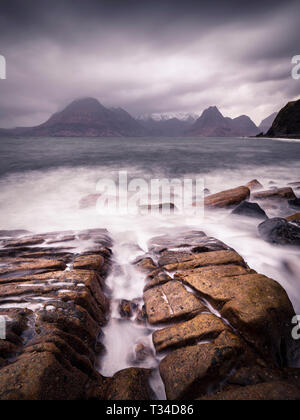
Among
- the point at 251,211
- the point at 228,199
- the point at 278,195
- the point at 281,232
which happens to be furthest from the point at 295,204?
the point at 281,232

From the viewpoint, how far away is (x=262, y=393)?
153cm

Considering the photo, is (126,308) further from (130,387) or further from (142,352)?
(130,387)

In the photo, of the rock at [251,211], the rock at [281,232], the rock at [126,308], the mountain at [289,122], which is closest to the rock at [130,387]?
the rock at [126,308]

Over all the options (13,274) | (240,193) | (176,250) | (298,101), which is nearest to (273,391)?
(176,250)

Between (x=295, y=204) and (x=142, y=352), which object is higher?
(x=295, y=204)

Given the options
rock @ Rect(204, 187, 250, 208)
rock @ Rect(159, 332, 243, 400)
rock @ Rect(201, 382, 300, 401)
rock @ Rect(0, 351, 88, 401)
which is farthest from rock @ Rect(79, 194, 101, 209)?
rock @ Rect(201, 382, 300, 401)

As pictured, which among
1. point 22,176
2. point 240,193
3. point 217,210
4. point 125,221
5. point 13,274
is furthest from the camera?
point 22,176

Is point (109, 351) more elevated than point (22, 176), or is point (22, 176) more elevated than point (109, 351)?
point (22, 176)

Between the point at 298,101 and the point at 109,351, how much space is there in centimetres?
9883

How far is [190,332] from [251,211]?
16.0ft

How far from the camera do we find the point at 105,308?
9.11ft

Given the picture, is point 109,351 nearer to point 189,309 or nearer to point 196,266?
point 189,309

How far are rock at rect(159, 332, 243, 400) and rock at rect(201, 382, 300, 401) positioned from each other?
5.1 inches

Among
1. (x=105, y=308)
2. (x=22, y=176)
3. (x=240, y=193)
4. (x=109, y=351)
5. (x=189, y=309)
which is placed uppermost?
(x=22, y=176)
